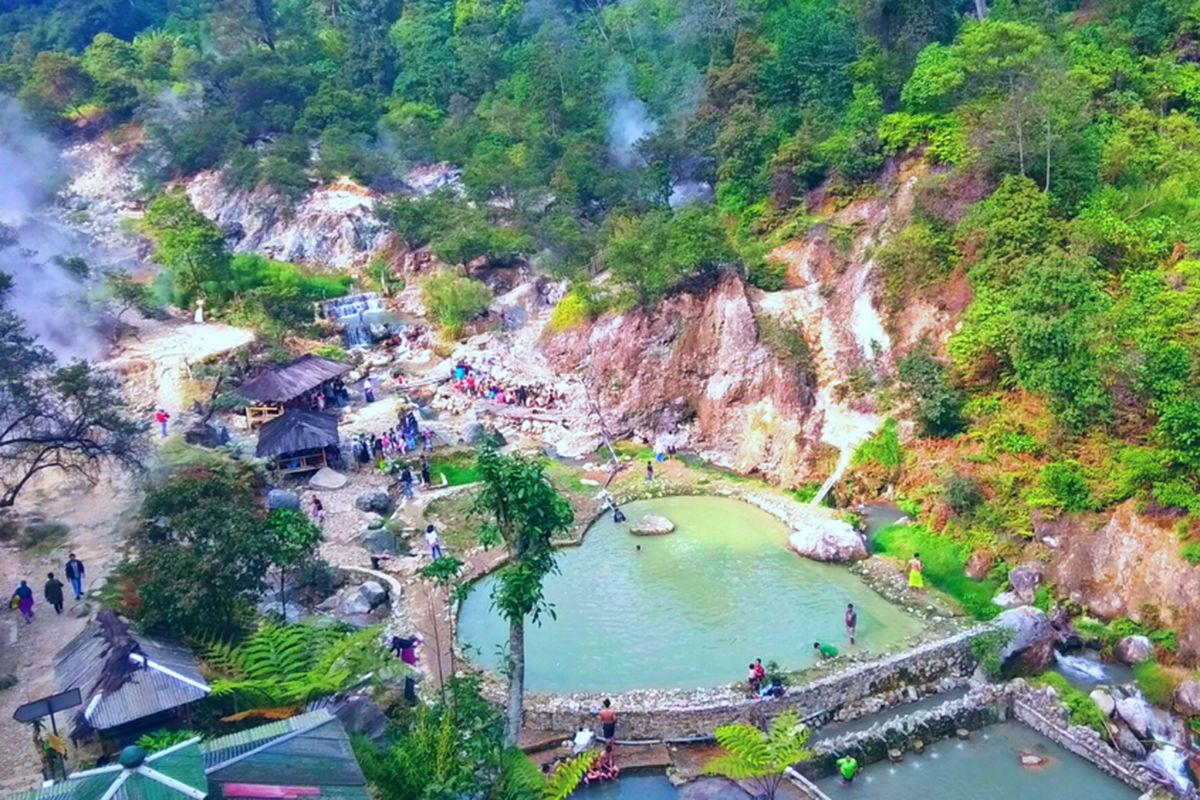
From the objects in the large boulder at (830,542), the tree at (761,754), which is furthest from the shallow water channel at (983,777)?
the large boulder at (830,542)

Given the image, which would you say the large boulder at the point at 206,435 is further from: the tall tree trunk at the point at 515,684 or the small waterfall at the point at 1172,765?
the small waterfall at the point at 1172,765

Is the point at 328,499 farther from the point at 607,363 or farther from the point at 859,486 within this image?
the point at 859,486

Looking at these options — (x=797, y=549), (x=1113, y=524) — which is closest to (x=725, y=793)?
(x=797, y=549)

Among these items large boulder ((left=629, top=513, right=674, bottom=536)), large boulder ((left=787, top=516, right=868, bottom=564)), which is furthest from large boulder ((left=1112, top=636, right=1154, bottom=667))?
large boulder ((left=629, top=513, right=674, bottom=536))

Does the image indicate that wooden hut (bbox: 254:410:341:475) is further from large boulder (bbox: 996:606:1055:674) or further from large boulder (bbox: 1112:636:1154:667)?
large boulder (bbox: 1112:636:1154:667)

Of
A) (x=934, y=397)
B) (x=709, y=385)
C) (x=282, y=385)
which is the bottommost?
(x=709, y=385)

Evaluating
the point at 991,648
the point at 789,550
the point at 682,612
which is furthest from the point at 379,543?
the point at 991,648

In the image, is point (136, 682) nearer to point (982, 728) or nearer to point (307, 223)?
point (982, 728)
